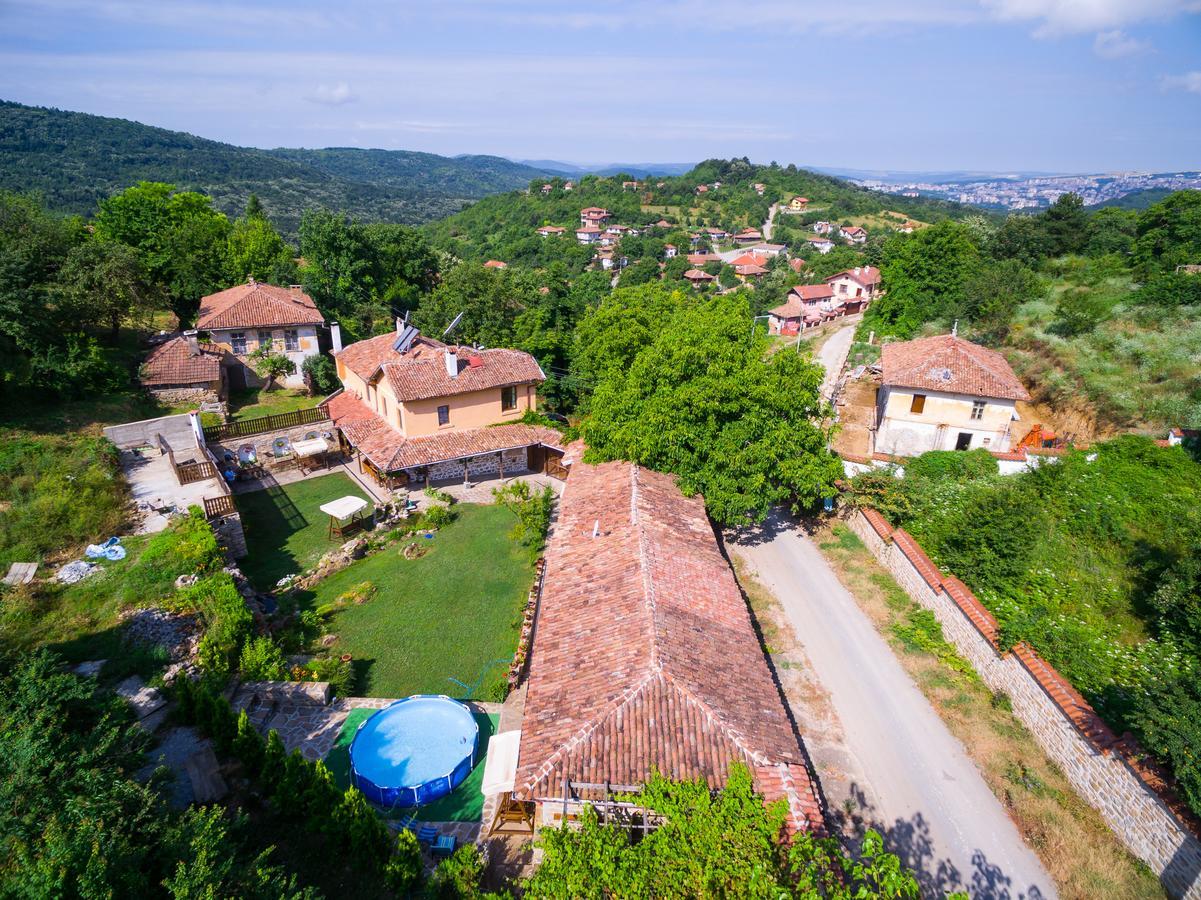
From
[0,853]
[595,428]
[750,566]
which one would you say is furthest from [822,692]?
[0,853]

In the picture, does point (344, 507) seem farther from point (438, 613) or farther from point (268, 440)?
point (268, 440)

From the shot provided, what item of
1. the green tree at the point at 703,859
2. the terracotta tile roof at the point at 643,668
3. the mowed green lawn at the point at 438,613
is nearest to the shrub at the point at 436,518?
the mowed green lawn at the point at 438,613

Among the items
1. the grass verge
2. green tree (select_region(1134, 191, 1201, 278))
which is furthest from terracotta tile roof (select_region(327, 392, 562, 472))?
green tree (select_region(1134, 191, 1201, 278))

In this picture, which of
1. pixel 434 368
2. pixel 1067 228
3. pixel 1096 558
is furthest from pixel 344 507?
pixel 1067 228

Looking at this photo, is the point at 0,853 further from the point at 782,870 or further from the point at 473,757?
the point at 782,870

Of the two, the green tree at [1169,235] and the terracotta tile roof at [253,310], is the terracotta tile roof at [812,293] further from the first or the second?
the terracotta tile roof at [253,310]
